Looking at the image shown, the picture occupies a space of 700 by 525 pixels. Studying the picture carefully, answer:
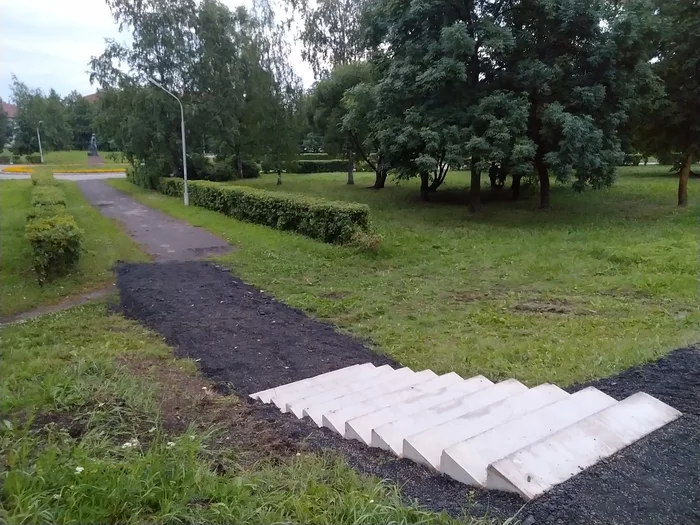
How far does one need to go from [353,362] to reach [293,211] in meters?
7.86

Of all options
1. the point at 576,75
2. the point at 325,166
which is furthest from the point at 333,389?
the point at 325,166

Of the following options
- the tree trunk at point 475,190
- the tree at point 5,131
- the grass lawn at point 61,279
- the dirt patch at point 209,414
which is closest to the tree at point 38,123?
the tree at point 5,131

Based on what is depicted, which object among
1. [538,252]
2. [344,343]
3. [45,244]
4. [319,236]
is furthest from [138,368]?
[538,252]

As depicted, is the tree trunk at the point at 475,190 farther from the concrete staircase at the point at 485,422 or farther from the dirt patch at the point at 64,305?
the concrete staircase at the point at 485,422

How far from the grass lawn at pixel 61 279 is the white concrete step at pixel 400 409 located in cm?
593

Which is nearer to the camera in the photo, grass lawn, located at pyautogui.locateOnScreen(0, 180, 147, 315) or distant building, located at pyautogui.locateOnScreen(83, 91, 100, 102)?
grass lawn, located at pyautogui.locateOnScreen(0, 180, 147, 315)

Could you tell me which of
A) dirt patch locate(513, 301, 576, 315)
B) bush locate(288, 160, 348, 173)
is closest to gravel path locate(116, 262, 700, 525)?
dirt patch locate(513, 301, 576, 315)

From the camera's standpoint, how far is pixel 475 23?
14148 millimetres

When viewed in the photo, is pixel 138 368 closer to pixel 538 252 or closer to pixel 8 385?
pixel 8 385

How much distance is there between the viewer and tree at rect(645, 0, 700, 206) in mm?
13664

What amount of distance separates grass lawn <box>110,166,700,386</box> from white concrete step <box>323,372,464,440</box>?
98 cm

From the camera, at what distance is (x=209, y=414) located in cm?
383

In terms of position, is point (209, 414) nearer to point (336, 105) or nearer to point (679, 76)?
point (679, 76)

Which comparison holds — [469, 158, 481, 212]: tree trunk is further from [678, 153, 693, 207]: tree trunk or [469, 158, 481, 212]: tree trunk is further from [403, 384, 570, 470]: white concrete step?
[403, 384, 570, 470]: white concrete step
